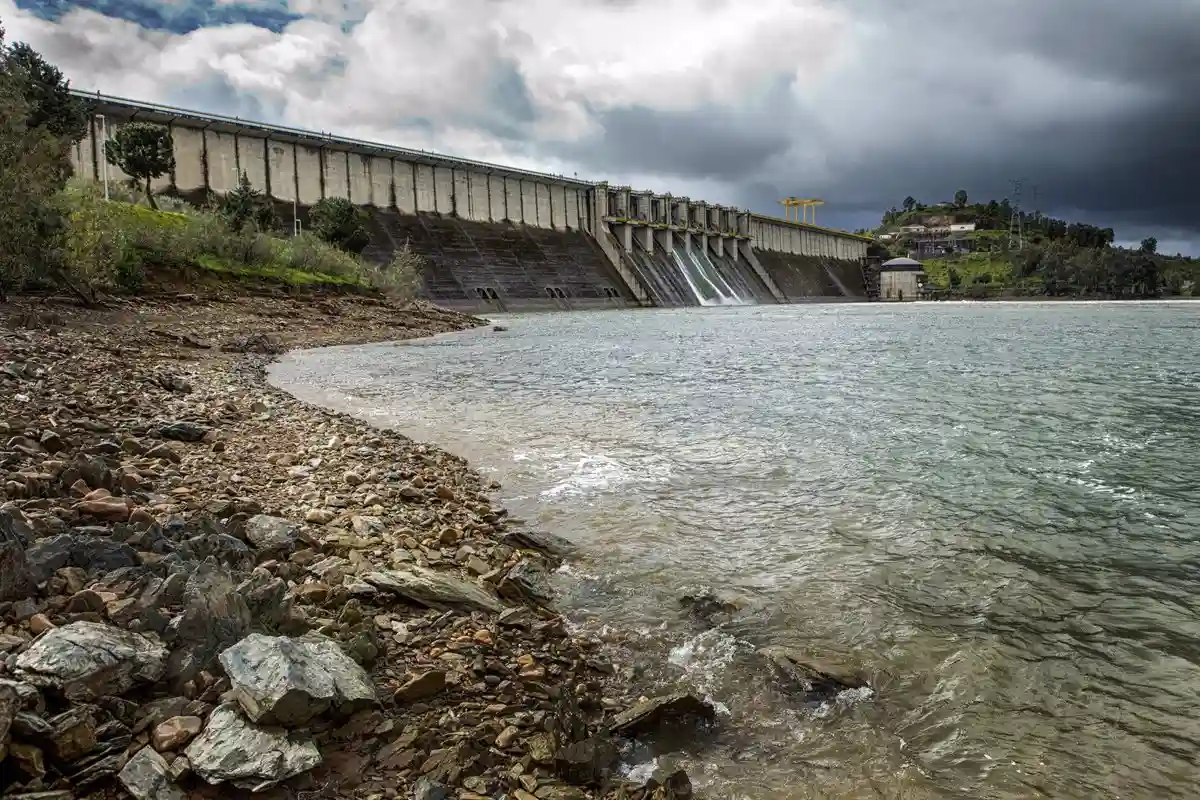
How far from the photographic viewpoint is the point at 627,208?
3644 inches

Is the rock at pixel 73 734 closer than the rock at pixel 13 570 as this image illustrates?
Yes

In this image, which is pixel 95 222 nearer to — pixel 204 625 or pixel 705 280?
pixel 204 625

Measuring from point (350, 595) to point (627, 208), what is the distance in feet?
299

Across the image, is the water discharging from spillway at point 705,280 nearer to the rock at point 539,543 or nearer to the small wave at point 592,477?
the small wave at point 592,477

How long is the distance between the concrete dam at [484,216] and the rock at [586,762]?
5625 centimetres

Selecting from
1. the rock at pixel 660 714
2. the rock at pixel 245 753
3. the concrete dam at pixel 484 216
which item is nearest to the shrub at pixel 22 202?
the rock at pixel 245 753

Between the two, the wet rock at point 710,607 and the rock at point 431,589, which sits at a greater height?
the rock at point 431,589

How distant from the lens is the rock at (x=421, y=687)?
12.5 feet

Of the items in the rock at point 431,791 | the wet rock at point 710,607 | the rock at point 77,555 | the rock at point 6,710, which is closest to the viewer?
the rock at point 6,710

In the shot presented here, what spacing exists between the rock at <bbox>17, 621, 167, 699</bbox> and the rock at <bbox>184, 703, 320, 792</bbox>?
1.39 feet

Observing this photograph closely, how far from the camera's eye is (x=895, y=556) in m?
6.88

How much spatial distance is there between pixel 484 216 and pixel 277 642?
77.9m

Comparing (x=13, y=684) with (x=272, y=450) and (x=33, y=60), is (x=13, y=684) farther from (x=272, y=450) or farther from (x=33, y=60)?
(x=33, y=60)

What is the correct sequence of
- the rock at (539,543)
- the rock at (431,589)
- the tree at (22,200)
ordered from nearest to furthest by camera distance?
the rock at (431,589) < the rock at (539,543) < the tree at (22,200)
